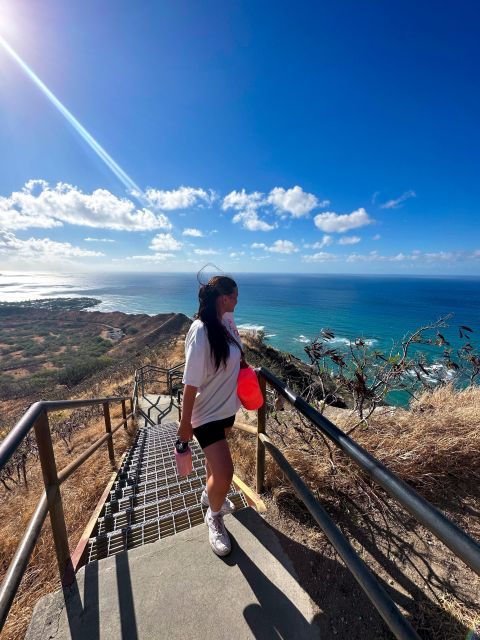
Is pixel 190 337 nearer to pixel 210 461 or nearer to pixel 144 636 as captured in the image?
pixel 210 461

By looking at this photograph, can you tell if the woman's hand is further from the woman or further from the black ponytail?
the black ponytail

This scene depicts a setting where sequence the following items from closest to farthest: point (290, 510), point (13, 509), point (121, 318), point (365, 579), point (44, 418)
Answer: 1. point (365, 579)
2. point (44, 418)
3. point (290, 510)
4. point (13, 509)
5. point (121, 318)

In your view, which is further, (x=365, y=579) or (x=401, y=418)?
(x=401, y=418)

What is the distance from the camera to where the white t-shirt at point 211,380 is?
1778 millimetres

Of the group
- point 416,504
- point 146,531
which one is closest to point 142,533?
point 146,531

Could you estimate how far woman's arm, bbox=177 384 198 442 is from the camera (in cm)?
177

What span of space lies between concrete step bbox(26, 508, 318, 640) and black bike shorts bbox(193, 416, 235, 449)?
0.75 metres

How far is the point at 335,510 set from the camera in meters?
2.36

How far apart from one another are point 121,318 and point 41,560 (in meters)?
63.7

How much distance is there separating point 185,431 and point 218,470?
37 cm

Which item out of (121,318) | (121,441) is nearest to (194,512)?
(121,441)

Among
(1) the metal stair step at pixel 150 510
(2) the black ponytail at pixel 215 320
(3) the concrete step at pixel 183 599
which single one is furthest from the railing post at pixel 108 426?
(2) the black ponytail at pixel 215 320

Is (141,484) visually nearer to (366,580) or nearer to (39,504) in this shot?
(39,504)

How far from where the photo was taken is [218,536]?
1.97 metres
